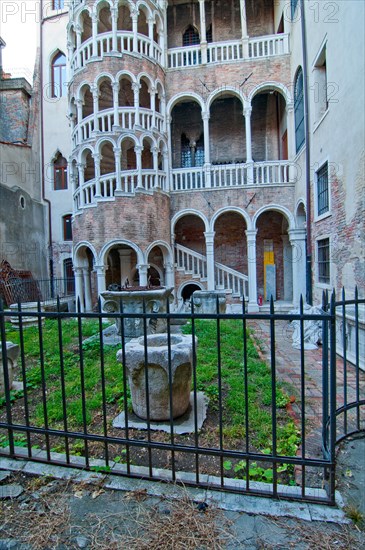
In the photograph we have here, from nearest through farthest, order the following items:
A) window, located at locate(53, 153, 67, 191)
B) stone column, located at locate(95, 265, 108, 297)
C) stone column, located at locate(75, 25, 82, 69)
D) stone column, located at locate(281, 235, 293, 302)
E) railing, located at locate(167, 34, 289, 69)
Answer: stone column, located at locate(95, 265, 108, 297) < stone column, located at locate(75, 25, 82, 69) < railing, located at locate(167, 34, 289, 69) < stone column, located at locate(281, 235, 293, 302) < window, located at locate(53, 153, 67, 191)

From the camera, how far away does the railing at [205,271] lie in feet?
42.3

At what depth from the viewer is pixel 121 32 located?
1155cm

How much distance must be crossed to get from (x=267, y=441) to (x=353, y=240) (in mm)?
5243

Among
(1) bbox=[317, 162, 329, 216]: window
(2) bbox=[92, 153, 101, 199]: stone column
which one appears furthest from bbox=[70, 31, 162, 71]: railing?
(1) bbox=[317, 162, 329, 216]: window

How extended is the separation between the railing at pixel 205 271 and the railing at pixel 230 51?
8.06 metres

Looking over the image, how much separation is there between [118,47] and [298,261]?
35.8ft

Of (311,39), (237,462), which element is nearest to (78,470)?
(237,462)

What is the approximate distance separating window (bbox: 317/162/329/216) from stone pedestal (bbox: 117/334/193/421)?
7409 mm

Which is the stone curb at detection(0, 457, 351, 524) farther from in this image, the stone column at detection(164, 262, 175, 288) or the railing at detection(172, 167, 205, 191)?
the railing at detection(172, 167, 205, 191)

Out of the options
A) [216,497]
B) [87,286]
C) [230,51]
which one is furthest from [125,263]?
[216,497]

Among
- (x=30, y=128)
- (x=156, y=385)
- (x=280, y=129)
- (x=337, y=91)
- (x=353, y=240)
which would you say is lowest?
(x=156, y=385)

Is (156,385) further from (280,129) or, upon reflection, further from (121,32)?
(280,129)

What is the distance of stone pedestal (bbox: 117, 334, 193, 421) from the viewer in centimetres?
326

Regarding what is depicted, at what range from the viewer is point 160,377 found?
134 inches
